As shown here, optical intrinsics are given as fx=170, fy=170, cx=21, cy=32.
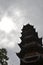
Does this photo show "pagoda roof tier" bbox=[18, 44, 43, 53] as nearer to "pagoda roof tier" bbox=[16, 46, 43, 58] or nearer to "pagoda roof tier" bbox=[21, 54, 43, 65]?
"pagoda roof tier" bbox=[16, 46, 43, 58]

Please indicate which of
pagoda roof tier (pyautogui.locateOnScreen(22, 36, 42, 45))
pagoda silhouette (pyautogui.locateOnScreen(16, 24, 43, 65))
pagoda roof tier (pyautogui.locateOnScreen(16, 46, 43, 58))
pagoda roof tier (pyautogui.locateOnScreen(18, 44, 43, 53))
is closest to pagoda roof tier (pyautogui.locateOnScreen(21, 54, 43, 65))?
pagoda silhouette (pyautogui.locateOnScreen(16, 24, 43, 65))

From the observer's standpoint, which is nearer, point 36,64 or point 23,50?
point 36,64

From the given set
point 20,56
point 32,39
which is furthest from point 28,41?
point 20,56

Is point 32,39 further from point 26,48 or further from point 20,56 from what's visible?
point 20,56

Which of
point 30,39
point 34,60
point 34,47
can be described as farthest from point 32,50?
point 30,39

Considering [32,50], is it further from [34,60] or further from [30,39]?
[30,39]

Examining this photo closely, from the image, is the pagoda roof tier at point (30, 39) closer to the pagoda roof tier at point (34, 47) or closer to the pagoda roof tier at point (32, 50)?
the pagoda roof tier at point (34, 47)

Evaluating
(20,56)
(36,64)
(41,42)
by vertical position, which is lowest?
(36,64)

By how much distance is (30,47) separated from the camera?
33.1 metres

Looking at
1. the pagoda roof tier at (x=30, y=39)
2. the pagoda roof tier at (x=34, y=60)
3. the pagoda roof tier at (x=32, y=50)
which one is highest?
the pagoda roof tier at (x=30, y=39)

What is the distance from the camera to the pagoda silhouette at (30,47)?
32094mm

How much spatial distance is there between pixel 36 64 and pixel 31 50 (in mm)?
2902

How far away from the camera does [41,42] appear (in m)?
34.3

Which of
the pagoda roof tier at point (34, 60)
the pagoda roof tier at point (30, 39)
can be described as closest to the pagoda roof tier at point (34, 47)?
the pagoda roof tier at point (30, 39)
